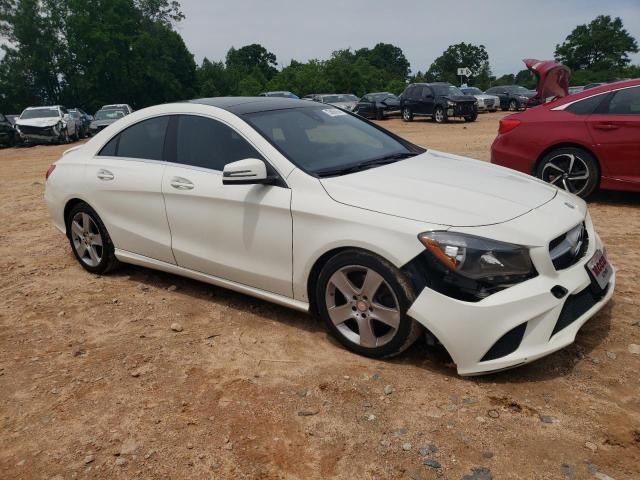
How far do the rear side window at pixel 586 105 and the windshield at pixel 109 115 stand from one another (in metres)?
20.3

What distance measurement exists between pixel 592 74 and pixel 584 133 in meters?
61.5

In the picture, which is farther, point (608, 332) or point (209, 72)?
point (209, 72)

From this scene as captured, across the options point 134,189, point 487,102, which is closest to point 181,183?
point 134,189

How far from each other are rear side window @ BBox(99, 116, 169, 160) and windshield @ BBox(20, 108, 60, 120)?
20.1 m

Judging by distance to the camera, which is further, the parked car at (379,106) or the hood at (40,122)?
the parked car at (379,106)

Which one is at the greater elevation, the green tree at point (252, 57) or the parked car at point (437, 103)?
the green tree at point (252, 57)

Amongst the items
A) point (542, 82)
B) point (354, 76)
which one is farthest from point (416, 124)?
point (354, 76)

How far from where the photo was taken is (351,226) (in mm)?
3209

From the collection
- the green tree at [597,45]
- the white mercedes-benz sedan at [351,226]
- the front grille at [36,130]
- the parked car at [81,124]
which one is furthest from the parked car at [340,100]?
the green tree at [597,45]

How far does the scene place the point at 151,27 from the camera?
56.7 meters

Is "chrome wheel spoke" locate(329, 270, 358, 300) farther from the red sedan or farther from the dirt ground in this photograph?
the red sedan

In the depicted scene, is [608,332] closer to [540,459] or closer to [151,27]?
[540,459]

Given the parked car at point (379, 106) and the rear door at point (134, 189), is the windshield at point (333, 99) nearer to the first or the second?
the parked car at point (379, 106)

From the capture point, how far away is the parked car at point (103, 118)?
73.5 ft
